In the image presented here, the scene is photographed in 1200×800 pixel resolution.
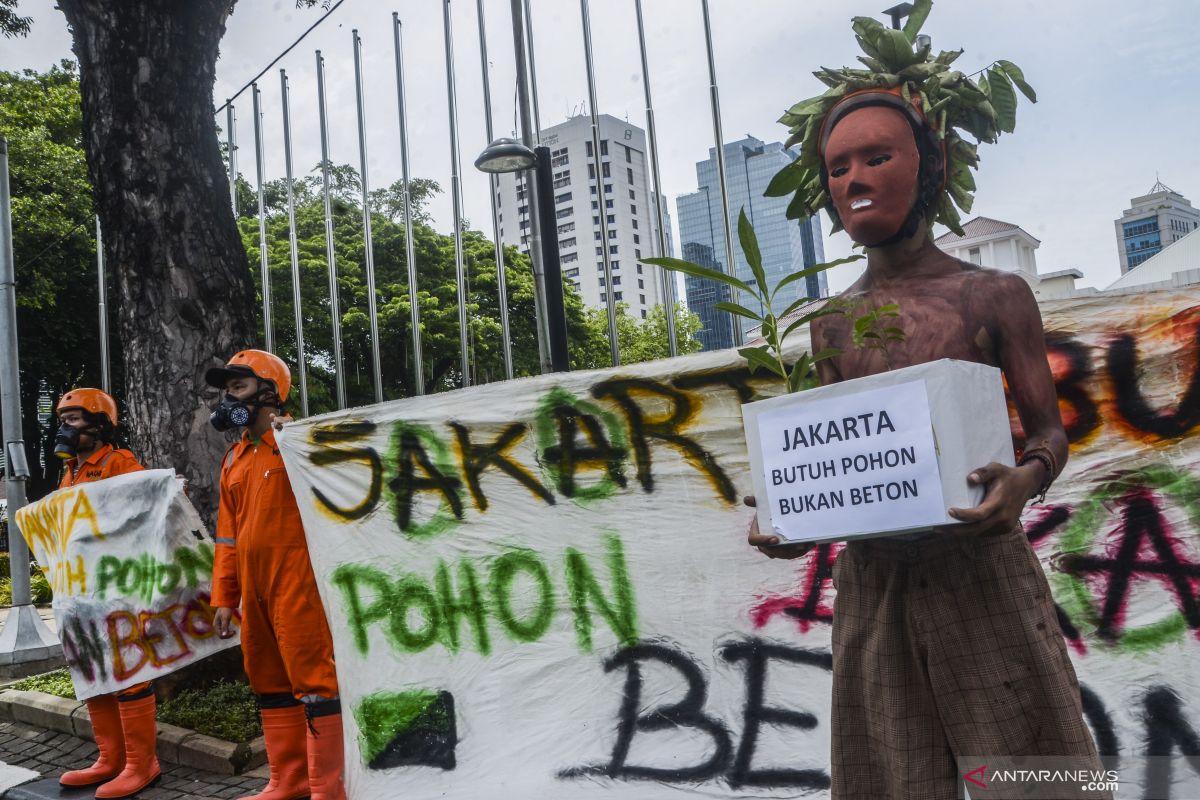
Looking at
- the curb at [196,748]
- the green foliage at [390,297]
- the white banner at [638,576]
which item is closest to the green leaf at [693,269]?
the white banner at [638,576]

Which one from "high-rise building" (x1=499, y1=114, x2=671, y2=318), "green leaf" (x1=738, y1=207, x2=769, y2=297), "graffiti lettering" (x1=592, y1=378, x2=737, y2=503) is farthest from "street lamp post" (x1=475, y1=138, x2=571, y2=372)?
"high-rise building" (x1=499, y1=114, x2=671, y2=318)

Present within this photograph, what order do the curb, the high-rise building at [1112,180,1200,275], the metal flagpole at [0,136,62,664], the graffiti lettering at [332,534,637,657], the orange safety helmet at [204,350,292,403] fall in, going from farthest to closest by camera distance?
the high-rise building at [1112,180,1200,275], the metal flagpole at [0,136,62,664], the curb, the orange safety helmet at [204,350,292,403], the graffiti lettering at [332,534,637,657]

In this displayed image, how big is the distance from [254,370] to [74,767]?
2.65 m

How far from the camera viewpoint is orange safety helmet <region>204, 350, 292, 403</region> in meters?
4.30

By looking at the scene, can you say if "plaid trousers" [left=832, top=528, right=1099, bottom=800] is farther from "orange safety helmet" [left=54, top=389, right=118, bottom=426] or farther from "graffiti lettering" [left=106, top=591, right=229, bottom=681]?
"orange safety helmet" [left=54, top=389, right=118, bottom=426]

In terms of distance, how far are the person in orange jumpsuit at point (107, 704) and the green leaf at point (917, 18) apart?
438cm

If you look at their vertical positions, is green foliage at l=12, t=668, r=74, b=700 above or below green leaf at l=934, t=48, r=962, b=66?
below

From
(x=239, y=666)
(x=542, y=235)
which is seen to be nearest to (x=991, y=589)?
(x=542, y=235)

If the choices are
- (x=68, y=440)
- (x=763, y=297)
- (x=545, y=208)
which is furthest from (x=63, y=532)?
(x=763, y=297)

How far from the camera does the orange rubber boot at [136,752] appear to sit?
4641 millimetres

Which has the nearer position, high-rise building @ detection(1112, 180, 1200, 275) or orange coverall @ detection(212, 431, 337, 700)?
orange coverall @ detection(212, 431, 337, 700)

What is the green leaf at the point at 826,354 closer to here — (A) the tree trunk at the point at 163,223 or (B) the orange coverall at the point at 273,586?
(B) the orange coverall at the point at 273,586

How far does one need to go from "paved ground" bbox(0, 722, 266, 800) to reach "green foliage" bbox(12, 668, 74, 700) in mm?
263

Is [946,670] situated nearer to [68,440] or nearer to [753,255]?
[753,255]
